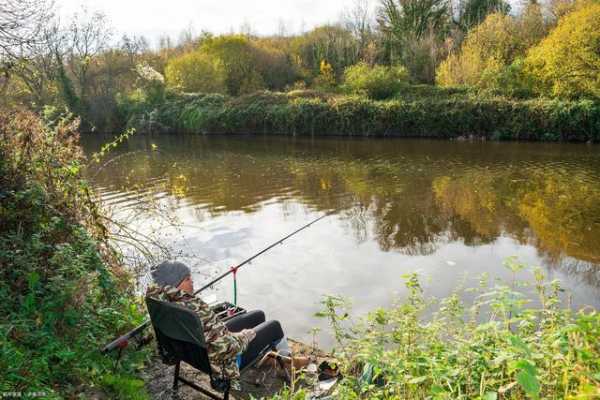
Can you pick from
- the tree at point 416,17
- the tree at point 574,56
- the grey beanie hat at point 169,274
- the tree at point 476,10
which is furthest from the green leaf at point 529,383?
the tree at point 476,10

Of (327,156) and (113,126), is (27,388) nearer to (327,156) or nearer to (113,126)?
(327,156)

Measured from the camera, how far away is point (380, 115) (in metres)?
27.6

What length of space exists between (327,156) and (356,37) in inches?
1141

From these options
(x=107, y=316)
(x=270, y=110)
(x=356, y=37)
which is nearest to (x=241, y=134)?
(x=270, y=110)

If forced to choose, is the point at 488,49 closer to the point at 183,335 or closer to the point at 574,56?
the point at 574,56

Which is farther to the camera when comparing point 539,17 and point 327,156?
point 539,17

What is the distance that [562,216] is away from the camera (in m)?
10.4

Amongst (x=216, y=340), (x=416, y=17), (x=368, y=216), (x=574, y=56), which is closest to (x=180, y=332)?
(x=216, y=340)

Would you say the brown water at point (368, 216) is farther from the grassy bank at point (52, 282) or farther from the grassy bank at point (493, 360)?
the grassy bank at point (493, 360)

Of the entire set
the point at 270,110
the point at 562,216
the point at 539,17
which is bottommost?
the point at 562,216

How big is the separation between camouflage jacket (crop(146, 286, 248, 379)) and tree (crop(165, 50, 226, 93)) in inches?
1464

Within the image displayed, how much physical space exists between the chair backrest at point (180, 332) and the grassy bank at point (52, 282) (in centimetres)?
48

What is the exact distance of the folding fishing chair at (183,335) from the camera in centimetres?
334

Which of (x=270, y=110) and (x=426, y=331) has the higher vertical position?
(x=270, y=110)
